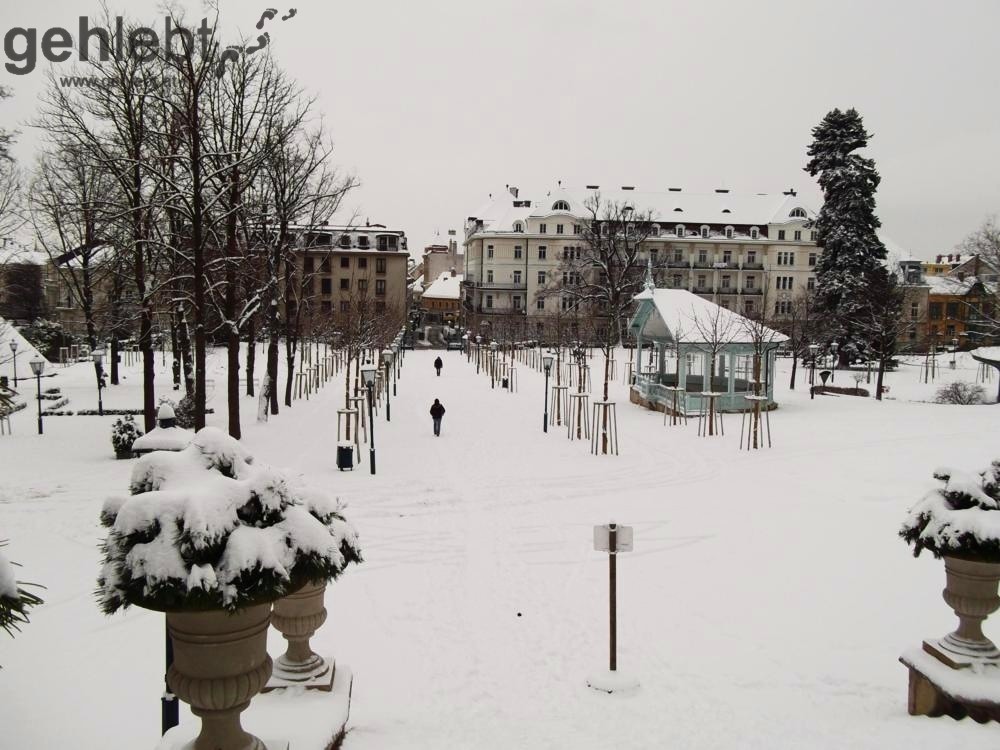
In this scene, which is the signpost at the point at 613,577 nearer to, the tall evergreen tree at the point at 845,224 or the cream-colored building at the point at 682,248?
the tall evergreen tree at the point at 845,224

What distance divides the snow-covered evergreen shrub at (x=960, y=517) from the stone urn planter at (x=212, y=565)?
15.1 ft

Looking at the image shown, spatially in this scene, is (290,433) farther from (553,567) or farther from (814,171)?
(814,171)

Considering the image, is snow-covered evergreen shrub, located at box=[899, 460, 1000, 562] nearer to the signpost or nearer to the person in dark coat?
the signpost

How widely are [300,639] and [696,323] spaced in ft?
80.5

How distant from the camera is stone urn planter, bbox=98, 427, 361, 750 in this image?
3238 millimetres

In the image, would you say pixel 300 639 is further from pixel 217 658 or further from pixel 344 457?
pixel 344 457

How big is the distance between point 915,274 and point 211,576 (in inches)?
2787

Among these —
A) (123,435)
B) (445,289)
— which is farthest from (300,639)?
(445,289)

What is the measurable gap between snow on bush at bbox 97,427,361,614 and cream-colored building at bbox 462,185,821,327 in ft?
224

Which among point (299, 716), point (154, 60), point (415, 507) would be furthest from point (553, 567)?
point (154, 60)

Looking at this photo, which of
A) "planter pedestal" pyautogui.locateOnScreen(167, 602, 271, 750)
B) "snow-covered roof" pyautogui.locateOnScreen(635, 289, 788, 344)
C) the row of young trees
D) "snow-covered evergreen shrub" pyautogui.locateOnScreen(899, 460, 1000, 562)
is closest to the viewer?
"planter pedestal" pyautogui.locateOnScreen(167, 602, 271, 750)

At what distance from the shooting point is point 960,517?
5398 millimetres

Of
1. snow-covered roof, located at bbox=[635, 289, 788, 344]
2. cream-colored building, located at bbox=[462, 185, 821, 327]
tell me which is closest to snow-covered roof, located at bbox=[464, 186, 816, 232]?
cream-colored building, located at bbox=[462, 185, 821, 327]

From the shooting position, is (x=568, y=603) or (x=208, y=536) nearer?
(x=208, y=536)
